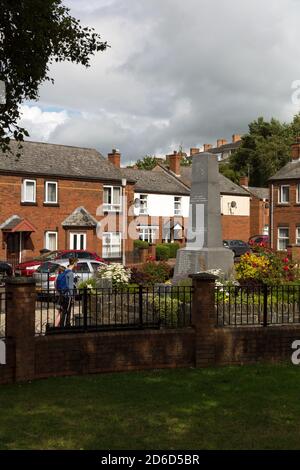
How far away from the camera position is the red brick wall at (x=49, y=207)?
35.1 meters

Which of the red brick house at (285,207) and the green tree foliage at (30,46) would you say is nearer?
the green tree foliage at (30,46)

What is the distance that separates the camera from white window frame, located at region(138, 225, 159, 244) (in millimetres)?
48031

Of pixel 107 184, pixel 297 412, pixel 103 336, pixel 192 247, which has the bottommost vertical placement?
pixel 297 412

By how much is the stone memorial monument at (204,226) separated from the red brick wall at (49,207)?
19.7m

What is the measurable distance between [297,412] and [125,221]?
1354 inches

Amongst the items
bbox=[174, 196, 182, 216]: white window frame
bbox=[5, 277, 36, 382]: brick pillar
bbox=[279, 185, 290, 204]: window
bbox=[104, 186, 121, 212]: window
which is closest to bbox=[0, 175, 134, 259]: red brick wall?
bbox=[104, 186, 121, 212]: window

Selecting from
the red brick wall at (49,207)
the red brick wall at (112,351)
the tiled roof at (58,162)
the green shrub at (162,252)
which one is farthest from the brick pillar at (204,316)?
the green shrub at (162,252)

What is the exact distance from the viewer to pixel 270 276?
49.9ft

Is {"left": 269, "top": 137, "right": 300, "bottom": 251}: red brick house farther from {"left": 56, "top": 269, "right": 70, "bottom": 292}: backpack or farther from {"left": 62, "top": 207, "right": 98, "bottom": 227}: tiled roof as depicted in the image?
{"left": 56, "top": 269, "right": 70, "bottom": 292}: backpack

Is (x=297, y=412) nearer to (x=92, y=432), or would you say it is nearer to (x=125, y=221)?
(x=92, y=432)

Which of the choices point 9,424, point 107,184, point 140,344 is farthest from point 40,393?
point 107,184

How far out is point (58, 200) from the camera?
3756 cm

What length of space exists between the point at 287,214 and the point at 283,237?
5.93ft

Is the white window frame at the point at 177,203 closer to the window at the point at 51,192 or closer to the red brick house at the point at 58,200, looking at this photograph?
the red brick house at the point at 58,200
